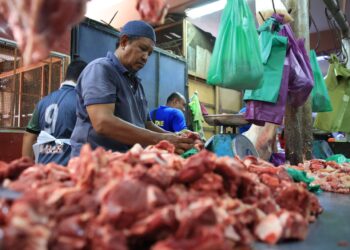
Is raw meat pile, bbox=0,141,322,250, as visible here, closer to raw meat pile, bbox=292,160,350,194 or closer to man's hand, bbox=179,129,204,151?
man's hand, bbox=179,129,204,151

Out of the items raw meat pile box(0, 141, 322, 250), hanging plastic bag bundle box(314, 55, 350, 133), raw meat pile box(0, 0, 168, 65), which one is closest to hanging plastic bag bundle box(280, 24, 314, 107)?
hanging plastic bag bundle box(314, 55, 350, 133)

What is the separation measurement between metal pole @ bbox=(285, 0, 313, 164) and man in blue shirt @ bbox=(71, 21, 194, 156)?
2.22 metres

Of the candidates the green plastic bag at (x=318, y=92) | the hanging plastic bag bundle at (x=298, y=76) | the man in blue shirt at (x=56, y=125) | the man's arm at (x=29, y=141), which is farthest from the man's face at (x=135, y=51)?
the green plastic bag at (x=318, y=92)

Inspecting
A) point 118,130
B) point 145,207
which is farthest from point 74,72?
point 145,207

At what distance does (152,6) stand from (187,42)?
22.4 ft

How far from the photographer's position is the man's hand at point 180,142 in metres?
2.31

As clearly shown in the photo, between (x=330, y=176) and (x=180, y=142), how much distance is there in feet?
4.47

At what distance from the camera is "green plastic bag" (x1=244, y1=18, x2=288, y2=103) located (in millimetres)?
3398

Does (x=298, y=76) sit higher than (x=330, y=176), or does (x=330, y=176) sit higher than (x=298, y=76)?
(x=298, y=76)

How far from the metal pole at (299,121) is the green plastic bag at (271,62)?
2.86 ft

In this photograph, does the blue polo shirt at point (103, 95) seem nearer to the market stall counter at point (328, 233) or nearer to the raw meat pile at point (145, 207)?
the raw meat pile at point (145, 207)

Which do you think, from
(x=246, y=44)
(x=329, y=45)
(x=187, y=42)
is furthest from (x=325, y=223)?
(x=329, y=45)

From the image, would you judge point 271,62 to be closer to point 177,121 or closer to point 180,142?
point 180,142

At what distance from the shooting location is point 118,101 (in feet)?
8.26
